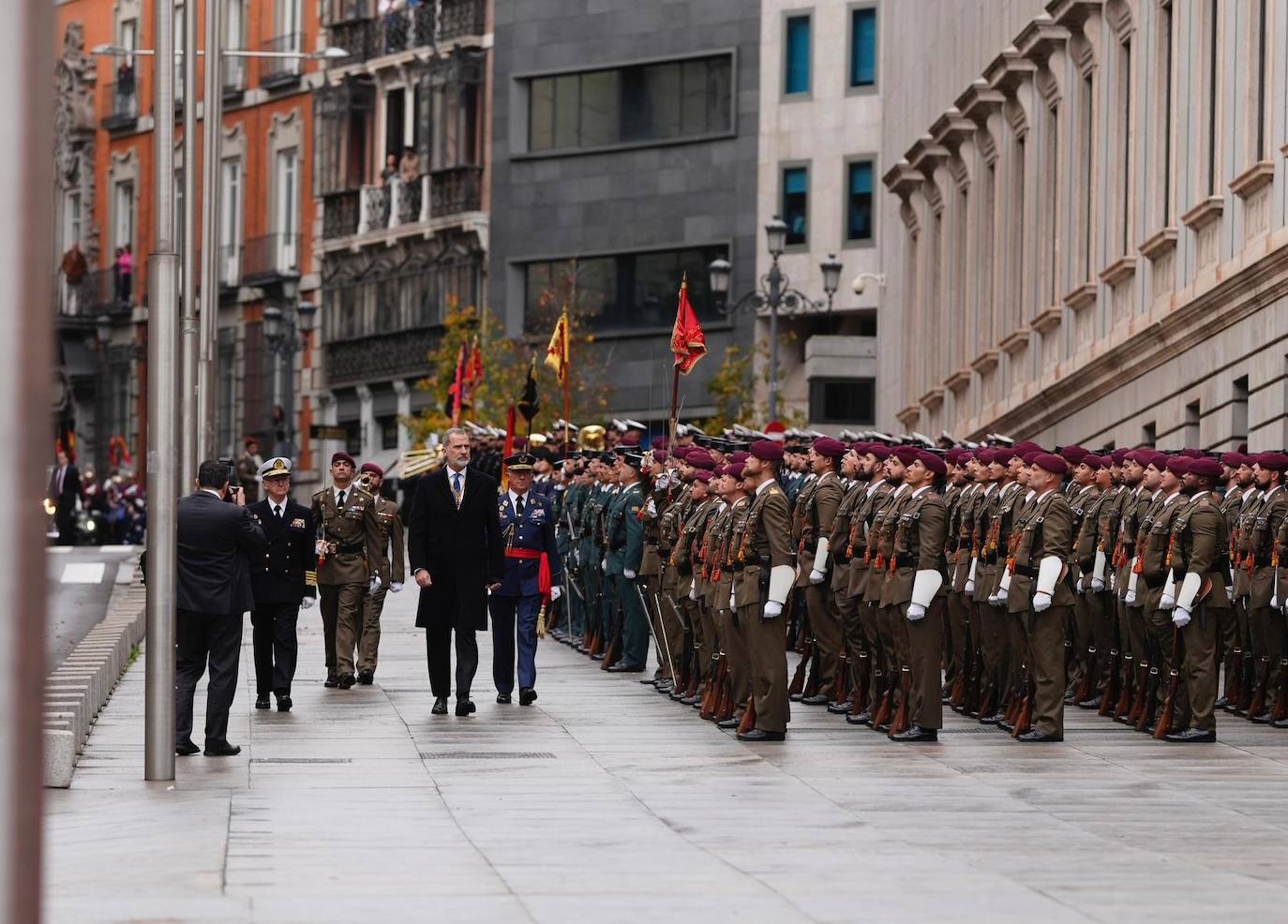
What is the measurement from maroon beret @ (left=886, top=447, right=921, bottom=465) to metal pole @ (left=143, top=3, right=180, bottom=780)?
5.86m

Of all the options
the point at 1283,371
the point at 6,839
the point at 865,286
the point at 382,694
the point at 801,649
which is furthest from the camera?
the point at 865,286

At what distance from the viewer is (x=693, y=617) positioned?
75.2 ft

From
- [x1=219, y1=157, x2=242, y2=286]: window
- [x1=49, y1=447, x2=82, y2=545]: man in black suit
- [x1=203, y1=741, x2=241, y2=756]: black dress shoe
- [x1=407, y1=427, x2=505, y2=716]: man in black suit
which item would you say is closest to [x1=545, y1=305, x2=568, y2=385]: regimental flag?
[x1=407, y1=427, x2=505, y2=716]: man in black suit

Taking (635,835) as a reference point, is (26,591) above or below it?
above

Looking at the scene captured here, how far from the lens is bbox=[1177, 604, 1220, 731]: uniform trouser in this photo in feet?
66.2

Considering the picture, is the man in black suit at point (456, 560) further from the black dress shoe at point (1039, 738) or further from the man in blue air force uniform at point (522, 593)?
the black dress shoe at point (1039, 738)

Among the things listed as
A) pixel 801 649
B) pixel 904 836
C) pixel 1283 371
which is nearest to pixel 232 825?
pixel 904 836

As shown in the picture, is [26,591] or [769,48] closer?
[26,591]

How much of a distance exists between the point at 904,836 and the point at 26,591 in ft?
27.3

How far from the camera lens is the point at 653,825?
584 inches

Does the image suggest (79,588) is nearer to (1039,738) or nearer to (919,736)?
(919,736)

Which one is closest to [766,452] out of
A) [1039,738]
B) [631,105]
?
[1039,738]

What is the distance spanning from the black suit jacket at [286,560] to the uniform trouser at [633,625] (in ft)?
15.4

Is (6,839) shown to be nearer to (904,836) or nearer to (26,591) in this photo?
(26,591)
